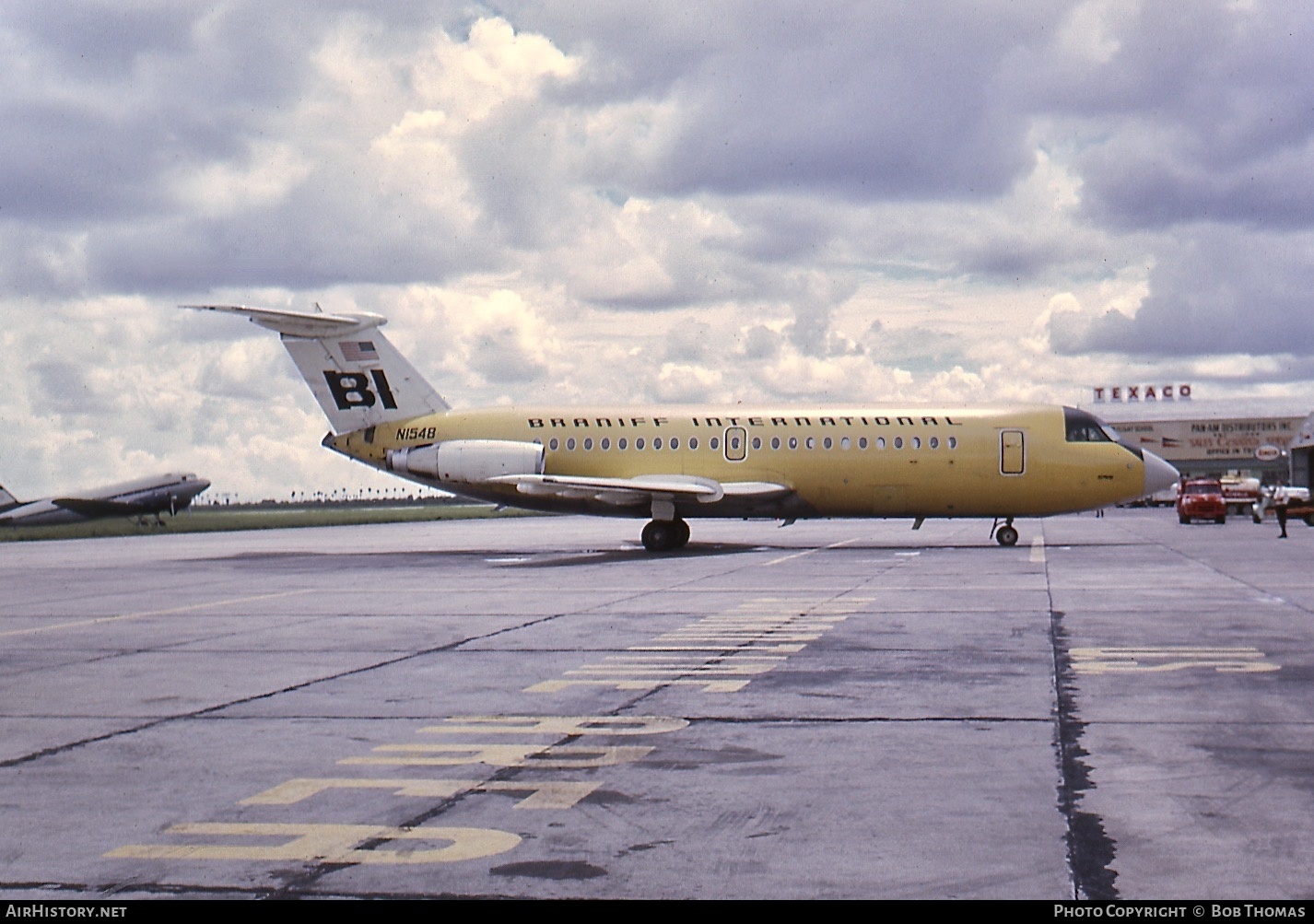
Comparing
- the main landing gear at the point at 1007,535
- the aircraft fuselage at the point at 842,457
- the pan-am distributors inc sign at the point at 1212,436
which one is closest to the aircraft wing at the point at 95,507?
the aircraft fuselage at the point at 842,457

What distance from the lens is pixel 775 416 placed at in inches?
1353

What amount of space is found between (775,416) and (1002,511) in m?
6.38

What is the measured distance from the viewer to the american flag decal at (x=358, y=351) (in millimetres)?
35906

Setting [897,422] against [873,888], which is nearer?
[873,888]

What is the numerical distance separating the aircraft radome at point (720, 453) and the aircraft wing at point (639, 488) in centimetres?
5

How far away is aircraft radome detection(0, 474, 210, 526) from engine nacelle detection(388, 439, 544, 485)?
4163cm

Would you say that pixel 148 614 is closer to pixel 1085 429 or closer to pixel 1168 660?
pixel 1168 660

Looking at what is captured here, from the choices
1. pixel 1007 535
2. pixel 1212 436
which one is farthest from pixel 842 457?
pixel 1212 436

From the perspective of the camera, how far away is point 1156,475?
110 ft

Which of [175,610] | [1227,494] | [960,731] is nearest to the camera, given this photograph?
[960,731]

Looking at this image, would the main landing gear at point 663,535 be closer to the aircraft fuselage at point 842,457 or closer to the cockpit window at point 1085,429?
the aircraft fuselage at point 842,457

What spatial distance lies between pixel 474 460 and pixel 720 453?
6.49 m

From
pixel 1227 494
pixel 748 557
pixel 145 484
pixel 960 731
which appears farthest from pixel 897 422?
pixel 145 484

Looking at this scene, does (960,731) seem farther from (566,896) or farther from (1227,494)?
(1227,494)
